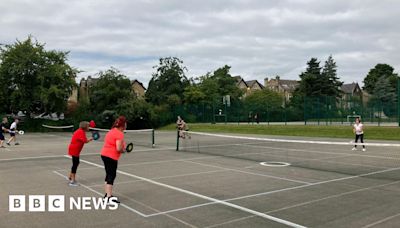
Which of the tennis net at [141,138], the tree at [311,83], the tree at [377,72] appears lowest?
the tennis net at [141,138]

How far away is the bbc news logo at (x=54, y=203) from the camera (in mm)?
7320

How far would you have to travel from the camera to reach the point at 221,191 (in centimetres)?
900

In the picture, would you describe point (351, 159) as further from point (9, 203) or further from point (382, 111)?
point (382, 111)

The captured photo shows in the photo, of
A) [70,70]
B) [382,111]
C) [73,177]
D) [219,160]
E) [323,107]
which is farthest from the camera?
[70,70]

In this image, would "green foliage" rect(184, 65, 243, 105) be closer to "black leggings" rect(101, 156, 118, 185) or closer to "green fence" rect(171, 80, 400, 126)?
"green fence" rect(171, 80, 400, 126)

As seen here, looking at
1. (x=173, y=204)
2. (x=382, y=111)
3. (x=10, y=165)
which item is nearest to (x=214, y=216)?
(x=173, y=204)

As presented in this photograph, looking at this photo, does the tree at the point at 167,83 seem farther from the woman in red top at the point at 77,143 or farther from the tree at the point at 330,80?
the woman in red top at the point at 77,143

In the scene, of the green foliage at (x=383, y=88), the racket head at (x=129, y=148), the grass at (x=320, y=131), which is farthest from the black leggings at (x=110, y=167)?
the green foliage at (x=383, y=88)

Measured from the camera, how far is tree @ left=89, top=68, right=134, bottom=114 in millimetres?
47750

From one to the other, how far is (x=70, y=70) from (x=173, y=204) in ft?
142

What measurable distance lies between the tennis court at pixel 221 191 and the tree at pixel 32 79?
3131 centimetres

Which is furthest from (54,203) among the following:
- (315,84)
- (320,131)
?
(315,84)

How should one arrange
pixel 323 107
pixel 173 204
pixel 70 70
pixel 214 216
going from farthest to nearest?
pixel 70 70 < pixel 323 107 < pixel 173 204 < pixel 214 216

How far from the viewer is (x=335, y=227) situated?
611 cm
